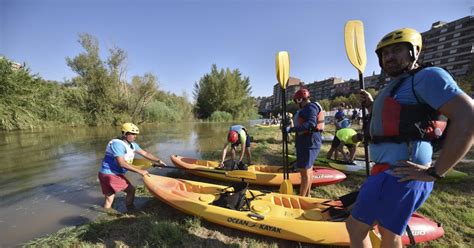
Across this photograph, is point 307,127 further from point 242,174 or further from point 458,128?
point 458,128

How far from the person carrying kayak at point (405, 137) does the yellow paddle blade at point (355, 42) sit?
5.85ft

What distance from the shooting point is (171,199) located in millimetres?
3797

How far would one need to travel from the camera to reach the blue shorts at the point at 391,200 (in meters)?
1.43

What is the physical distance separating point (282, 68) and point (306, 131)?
1.83 meters

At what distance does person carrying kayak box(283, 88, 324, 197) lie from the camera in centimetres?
380

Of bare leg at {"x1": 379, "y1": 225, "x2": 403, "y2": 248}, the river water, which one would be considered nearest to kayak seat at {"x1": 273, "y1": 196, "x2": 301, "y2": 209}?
bare leg at {"x1": 379, "y1": 225, "x2": 403, "y2": 248}

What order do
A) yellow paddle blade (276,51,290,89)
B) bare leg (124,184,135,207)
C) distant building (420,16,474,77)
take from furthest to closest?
distant building (420,16,474,77), yellow paddle blade (276,51,290,89), bare leg (124,184,135,207)

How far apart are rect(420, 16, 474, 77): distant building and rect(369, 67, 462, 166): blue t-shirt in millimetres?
57404

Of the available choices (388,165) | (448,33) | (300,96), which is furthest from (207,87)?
(448,33)

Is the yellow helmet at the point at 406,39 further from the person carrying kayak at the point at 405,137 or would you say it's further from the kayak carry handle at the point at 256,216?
the kayak carry handle at the point at 256,216

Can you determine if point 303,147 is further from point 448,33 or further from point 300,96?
point 448,33

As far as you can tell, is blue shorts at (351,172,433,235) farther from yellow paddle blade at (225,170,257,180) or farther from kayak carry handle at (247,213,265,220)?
yellow paddle blade at (225,170,257,180)

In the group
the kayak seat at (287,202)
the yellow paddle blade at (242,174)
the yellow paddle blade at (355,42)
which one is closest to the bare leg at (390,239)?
the kayak seat at (287,202)

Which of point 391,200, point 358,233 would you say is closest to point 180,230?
point 358,233
